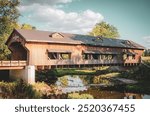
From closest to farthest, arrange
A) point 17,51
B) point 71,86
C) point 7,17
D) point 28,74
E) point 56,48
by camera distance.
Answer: point 28,74
point 56,48
point 17,51
point 71,86
point 7,17

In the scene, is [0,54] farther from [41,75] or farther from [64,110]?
[64,110]

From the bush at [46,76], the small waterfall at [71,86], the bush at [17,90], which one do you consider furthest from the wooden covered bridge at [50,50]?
the small waterfall at [71,86]

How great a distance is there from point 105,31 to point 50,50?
141 ft

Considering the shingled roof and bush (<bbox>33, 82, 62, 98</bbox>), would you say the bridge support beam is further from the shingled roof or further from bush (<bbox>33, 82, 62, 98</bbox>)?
the shingled roof

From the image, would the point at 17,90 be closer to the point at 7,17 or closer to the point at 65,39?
the point at 65,39

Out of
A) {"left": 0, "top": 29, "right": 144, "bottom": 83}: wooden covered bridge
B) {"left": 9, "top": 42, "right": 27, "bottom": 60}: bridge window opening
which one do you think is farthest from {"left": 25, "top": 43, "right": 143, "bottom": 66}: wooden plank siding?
{"left": 9, "top": 42, "right": 27, "bottom": 60}: bridge window opening

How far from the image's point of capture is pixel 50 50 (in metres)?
31.2

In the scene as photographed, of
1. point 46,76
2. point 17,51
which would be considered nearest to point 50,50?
point 46,76

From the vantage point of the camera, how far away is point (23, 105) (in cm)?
1529

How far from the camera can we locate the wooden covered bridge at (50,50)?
29.2m

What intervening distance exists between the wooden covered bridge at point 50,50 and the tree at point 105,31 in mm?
27688

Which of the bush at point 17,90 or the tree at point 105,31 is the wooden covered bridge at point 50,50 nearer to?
the bush at point 17,90

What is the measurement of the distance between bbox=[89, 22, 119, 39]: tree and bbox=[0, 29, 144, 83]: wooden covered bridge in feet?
90.8

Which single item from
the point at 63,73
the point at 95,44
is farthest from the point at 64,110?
the point at 63,73
